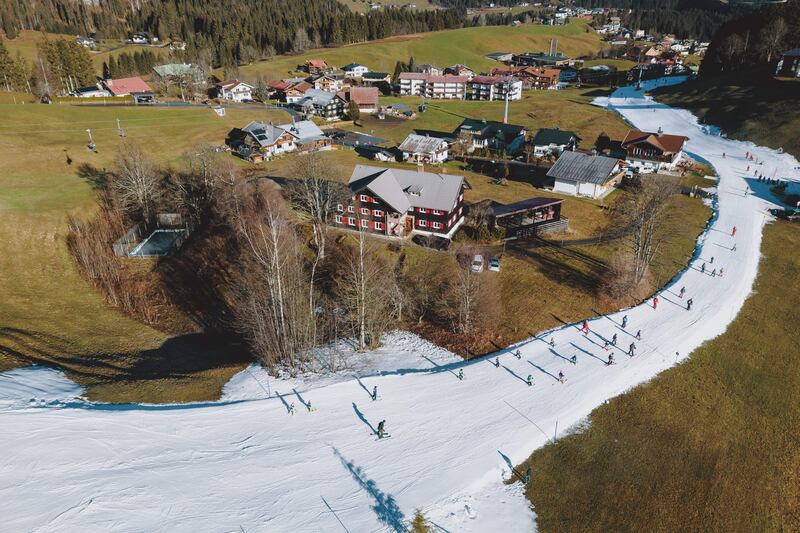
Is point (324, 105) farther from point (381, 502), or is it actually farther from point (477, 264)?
point (381, 502)

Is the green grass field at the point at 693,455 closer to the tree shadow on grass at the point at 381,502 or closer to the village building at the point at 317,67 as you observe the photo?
the tree shadow on grass at the point at 381,502

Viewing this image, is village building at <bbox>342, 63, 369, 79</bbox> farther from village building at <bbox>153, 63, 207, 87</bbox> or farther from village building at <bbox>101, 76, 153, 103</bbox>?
village building at <bbox>101, 76, 153, 103</bbox>

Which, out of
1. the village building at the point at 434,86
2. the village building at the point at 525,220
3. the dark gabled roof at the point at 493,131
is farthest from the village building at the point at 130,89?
the village building at the point at 525,220

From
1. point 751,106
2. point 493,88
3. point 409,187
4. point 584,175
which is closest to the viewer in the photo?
point 409,187

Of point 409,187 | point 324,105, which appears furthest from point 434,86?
point 409,187

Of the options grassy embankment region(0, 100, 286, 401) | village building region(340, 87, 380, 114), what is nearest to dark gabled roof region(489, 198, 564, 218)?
grassy embankment region(0, 100, 286, 401)

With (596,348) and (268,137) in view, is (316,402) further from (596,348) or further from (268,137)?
(268,137)
